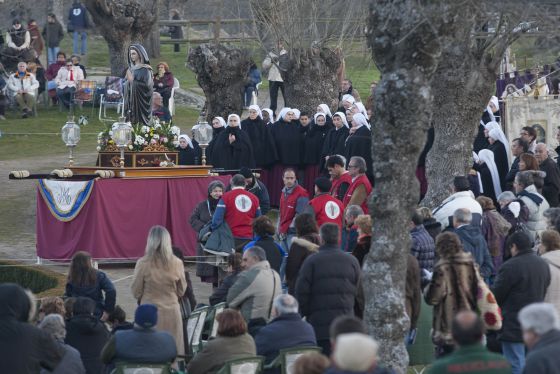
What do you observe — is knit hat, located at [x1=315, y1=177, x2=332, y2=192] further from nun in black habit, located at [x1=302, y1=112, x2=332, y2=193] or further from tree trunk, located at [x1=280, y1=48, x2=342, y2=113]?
tree trunk, located at [x1=280, y1=48, x2=342, y2=113]

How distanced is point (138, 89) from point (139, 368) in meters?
10.8

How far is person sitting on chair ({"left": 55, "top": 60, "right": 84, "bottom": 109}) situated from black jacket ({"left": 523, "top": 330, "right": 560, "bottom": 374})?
86.4ft

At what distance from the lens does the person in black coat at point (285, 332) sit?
11.1 metres

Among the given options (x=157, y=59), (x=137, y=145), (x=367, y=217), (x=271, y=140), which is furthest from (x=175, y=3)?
(x=367, y=217)

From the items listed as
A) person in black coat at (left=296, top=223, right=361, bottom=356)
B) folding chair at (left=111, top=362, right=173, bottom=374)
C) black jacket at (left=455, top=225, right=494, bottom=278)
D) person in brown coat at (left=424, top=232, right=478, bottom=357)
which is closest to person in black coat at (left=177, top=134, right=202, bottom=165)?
black jacket at (left=455, top=225, right=494, bottom=278)

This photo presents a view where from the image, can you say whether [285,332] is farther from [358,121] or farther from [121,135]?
[358,121]

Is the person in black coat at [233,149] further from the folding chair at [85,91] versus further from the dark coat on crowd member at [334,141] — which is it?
the folding chair at [85,91]

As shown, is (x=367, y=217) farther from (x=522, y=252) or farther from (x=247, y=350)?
(x=247, y=350)

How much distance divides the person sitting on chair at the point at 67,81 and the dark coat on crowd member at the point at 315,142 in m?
12.4

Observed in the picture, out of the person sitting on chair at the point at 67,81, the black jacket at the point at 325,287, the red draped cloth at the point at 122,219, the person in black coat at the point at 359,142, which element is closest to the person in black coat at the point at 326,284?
the black jacket at the point at 325,287

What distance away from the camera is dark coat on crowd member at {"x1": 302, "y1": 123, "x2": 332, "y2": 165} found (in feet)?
76.1

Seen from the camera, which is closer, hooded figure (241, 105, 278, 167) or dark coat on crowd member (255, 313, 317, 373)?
dark coat on crowd member (255, 313, 317, 373)

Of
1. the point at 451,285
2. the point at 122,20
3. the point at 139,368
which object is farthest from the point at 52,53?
the point at 139,368

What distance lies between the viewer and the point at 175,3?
48094 mm
